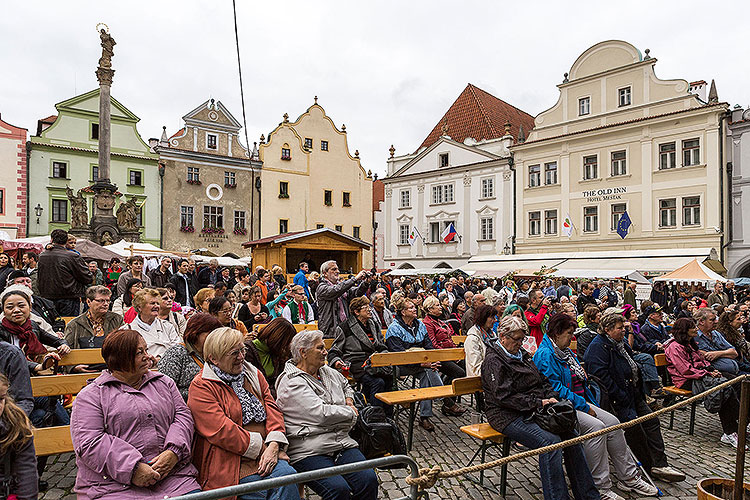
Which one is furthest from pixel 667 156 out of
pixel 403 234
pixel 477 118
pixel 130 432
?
pixel 130 432

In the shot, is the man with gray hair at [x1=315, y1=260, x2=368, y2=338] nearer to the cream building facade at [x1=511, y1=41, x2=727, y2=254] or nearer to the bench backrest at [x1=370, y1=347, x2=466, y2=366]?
the bench backrest at [x1=370, y1=347, x2=466, y2=366]

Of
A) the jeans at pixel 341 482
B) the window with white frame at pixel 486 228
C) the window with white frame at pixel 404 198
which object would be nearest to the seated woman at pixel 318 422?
the jeans at pixel 341 482

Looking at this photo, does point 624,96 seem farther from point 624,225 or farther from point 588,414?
point 588,414

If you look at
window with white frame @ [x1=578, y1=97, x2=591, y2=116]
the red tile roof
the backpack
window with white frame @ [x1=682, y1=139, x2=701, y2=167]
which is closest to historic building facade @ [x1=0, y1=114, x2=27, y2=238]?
the red tile roof

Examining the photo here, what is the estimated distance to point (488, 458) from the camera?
5730mm

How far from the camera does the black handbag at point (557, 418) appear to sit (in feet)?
14.6

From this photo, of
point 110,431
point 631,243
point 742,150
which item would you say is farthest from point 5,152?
point 742,150

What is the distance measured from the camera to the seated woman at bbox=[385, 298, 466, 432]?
7020mm

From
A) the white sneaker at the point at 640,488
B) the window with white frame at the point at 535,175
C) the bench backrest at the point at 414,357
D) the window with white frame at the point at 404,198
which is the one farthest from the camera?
the window with white frame at the point at 404,198

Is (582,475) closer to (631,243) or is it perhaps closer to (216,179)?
(631,243)

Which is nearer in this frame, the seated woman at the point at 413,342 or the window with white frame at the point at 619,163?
the seated woman at the point at 413,342

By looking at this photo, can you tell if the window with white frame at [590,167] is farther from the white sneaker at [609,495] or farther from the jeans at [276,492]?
the jeans at [276,492]

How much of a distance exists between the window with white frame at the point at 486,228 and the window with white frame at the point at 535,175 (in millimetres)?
3546

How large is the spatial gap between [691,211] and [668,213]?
3.48 feet
